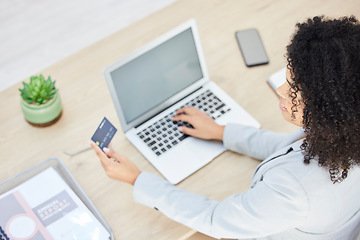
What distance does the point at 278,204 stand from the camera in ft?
3.63

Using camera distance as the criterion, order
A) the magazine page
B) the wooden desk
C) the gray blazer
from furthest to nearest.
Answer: the wooden desk → the magazine page → the gray blazer

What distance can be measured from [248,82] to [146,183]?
603 millimetres

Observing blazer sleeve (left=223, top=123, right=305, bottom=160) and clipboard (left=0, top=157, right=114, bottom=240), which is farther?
blazer sleeve (left=223, top=123, right=305, bottom=160)

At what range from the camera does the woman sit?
3.15 ft

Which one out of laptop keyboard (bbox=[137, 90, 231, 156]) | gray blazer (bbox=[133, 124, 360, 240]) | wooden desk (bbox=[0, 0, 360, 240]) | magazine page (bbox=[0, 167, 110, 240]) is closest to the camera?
gray blazer (bbox=[133, 124, 360, 240])

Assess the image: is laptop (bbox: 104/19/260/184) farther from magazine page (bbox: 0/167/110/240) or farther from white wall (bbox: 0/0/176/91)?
white wall (bbox: 0/0/176/91)

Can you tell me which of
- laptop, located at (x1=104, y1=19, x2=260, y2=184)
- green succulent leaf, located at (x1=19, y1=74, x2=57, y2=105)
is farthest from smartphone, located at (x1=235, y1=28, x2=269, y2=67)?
green succulent leaf, located at (x1=19, y1=74, x2=57, y2=105)

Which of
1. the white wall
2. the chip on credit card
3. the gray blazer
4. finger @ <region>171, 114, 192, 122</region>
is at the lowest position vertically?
the gray blazer

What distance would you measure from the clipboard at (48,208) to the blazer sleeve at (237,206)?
156 millimetres

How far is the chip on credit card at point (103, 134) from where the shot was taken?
1397mm

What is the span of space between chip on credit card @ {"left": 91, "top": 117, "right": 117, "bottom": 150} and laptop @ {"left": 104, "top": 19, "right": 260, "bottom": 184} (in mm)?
78

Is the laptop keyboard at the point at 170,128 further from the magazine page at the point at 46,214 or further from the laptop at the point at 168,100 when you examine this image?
the magazine page at the point at 46,214

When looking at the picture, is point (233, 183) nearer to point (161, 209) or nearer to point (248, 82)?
point (161, 209)

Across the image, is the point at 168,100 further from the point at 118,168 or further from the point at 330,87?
the point at 330,87
